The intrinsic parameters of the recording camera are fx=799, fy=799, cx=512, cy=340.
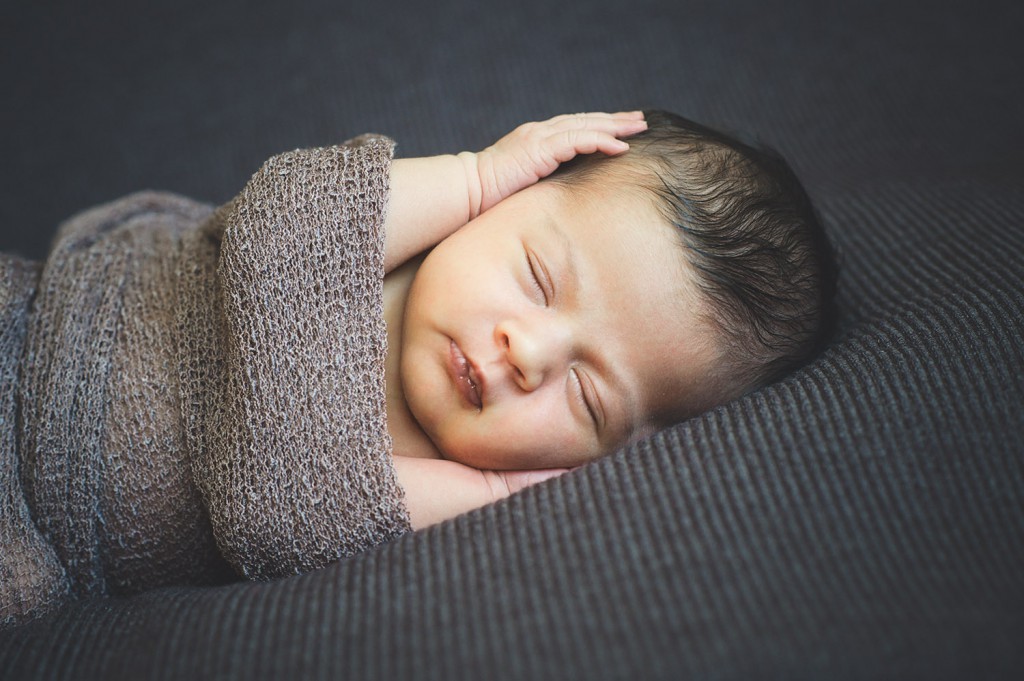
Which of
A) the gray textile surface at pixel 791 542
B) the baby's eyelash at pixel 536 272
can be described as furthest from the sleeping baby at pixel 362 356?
the gray textile surface at pixel 791 542

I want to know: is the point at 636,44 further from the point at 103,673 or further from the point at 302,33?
the point at 103,673

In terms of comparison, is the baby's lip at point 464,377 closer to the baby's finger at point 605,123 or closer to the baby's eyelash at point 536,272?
the baby's eyelash at point 536,272

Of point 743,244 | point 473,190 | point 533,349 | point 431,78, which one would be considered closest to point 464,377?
point 533,349

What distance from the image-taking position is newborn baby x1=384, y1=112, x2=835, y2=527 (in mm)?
962

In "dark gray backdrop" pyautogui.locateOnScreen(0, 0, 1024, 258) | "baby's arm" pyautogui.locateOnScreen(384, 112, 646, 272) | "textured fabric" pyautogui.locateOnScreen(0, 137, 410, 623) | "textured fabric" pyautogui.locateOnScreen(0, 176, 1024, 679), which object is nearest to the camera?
"textured fabric" pyautogui.locateOnScreen(0, 176, 1024, 679)

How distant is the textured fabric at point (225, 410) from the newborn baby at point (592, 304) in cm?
7

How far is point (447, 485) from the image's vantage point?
961 mm

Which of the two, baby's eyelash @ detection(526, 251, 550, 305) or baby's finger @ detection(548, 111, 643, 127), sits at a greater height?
baby's finger @ detection(548, 111, 643, 127)

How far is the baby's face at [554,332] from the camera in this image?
0.96 m

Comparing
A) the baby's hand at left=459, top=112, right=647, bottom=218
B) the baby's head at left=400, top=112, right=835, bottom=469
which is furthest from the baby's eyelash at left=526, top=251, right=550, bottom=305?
the baby's hand at left=459, top=112, right=647, bottom=218

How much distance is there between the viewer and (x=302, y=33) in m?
1.65

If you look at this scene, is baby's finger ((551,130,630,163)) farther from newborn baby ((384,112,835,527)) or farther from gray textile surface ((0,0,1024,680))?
gray textile surface ((0,0,1024,680))

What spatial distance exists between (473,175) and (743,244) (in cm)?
36

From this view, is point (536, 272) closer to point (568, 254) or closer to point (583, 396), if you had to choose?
point (568, 254)
